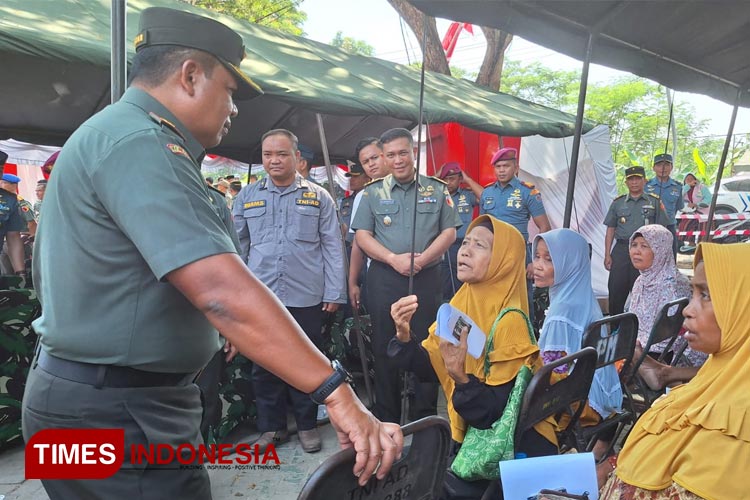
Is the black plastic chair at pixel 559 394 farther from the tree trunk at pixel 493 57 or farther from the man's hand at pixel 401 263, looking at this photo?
the tree trunk at pixel 493 57

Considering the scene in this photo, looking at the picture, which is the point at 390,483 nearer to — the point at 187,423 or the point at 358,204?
the point at 187,423

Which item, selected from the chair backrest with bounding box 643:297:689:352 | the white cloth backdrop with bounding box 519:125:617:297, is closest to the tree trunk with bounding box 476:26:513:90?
the white cloth backdrop with bounding box 519:125:617:297

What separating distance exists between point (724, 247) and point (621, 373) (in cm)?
120

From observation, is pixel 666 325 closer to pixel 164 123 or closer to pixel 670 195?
pixel 164 123

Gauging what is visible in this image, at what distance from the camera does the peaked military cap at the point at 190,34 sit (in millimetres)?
1366

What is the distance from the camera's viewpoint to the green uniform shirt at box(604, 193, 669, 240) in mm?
6480

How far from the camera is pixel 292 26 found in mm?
18000

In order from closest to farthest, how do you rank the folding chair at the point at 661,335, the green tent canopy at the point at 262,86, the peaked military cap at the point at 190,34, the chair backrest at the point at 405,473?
the chair backrest at the point at 405,473, the peaked military cap at the point at 190,34, the folding chair at the point at 661,335, the green tent canopy at the point at 262,86

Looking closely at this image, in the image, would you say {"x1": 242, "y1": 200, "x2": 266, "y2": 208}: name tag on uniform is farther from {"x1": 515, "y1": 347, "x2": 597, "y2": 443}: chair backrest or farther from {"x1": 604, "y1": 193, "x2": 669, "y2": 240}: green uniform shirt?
{"x1": 604, "y1": 193, "x2": 669, "y2": 240}: green uniform shirt

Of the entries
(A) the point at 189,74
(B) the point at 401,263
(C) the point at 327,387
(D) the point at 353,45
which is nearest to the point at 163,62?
(A) the point at 189,74

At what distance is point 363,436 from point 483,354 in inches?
44.4

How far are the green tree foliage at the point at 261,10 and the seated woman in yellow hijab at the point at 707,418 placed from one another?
14459mm

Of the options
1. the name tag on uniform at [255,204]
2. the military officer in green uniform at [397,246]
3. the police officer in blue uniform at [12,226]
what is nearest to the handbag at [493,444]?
the military officer in green uniform at [397,246]

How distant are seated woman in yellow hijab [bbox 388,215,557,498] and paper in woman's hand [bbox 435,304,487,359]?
0.11 feet
